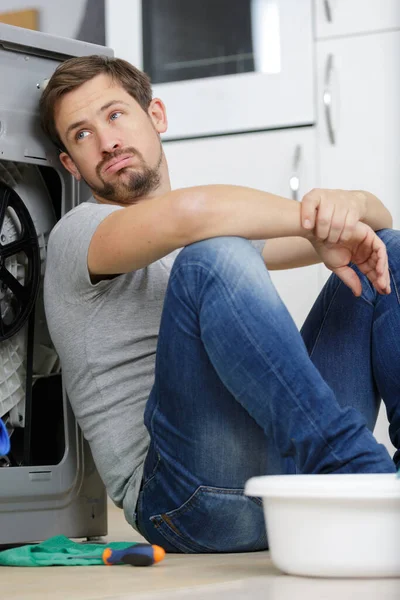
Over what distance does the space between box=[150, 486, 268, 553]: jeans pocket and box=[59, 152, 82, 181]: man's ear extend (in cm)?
60

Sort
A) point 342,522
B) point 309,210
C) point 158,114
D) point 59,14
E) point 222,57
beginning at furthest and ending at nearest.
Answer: point 59,14 → point 222,57 → point 158,114 → point 309,210 → point 342,522

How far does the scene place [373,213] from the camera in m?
1.37

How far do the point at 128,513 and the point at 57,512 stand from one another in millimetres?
238

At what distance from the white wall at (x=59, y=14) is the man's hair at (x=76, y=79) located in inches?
44.3

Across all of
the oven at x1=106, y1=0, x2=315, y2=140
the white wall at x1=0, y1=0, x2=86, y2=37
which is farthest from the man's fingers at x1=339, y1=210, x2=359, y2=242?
the white wall at x1=0, y1=0, x2=86, y2=37

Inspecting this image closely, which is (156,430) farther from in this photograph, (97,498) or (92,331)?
(97,498)

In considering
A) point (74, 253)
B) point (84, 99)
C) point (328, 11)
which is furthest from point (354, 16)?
point (74, 253)

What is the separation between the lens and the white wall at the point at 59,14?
8.82 feet

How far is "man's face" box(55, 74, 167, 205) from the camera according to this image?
1.53m

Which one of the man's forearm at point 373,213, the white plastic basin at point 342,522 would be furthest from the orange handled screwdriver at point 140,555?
the man's forearm at point 373,213

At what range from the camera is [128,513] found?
1.37 meters

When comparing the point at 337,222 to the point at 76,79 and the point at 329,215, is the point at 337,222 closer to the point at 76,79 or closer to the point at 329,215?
the point at 329,215

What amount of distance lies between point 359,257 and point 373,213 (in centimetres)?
11

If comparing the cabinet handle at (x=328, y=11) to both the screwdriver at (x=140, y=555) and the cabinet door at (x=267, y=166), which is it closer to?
the cabinet door at (x=267, y=166)
